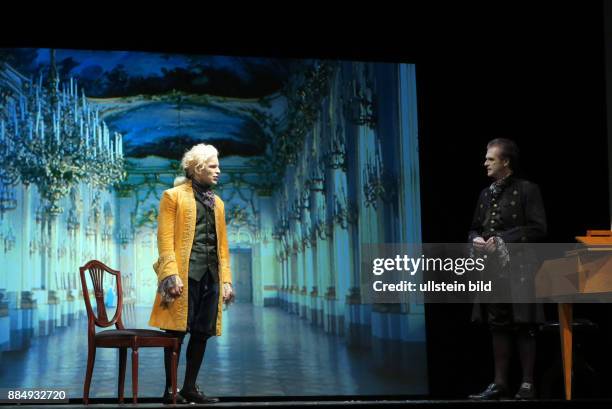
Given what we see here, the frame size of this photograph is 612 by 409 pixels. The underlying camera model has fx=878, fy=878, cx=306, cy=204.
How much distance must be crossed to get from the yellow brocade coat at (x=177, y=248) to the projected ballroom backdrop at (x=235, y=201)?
1.22 meters

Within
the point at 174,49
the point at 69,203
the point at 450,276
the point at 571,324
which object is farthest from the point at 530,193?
the point at 69,203

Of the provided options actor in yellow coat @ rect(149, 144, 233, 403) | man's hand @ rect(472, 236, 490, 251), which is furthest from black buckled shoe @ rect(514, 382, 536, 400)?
actor in yellow coat @ rect(149, 144, 233, 403)

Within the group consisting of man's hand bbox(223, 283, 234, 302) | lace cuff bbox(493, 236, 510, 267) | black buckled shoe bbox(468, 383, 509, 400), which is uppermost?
lace cuff bbox(493, 236, 510, 267)

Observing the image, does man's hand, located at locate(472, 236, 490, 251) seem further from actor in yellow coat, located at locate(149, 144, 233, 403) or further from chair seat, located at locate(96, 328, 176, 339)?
chair seat, located at locate(96, 328, 176, 339)

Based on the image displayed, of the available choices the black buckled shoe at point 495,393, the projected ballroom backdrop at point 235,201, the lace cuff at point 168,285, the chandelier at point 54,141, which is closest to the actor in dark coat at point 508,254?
the black buckled shoe at point 495,393

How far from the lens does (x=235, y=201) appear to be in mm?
6418

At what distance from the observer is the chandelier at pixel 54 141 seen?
6109 mm

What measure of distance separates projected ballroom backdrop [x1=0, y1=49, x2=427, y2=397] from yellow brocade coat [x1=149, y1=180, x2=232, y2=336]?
122 cm

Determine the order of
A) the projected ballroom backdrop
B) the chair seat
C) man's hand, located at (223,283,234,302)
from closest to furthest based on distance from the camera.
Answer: the chair seat → man's hand, located at (223,283,234,302) → the projected ballroom backdrop

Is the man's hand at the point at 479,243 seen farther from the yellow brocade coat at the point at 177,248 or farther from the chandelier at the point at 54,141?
the chandelier at the point at 54,141

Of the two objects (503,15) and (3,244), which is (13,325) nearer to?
(3,244)

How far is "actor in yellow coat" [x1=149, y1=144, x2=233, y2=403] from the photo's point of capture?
15.7 feet

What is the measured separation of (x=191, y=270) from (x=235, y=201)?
5.25ft

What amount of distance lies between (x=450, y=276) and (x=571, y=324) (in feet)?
4.45
